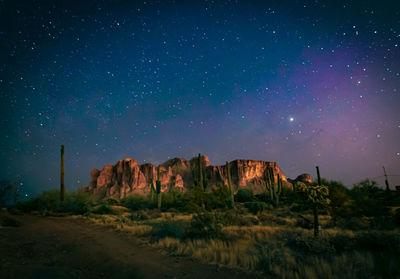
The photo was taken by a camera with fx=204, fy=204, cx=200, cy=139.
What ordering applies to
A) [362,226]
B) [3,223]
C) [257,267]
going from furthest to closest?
[362,226], [3,223], [257,267]

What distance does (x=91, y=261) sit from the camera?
6645mm

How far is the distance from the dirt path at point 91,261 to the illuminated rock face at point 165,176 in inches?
3279

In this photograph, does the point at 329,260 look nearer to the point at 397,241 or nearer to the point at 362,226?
the point at 397,241

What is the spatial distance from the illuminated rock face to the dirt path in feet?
273

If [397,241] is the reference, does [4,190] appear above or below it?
above

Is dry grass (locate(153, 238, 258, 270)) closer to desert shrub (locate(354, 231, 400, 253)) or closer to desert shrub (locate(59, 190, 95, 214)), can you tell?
desert shrub (locate(354, 231, 400, 253))

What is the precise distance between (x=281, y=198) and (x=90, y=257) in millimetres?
37834

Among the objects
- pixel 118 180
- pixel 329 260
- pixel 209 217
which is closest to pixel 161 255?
pixel 209 217

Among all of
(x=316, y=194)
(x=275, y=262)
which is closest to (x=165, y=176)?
(x=316, y=194)

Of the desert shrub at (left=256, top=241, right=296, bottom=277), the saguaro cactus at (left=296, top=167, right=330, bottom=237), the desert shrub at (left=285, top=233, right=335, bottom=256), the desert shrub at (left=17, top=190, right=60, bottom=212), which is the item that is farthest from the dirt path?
the desert shrub at (left=17, top=190, right=60, bottom=212)

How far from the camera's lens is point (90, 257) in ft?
23.0

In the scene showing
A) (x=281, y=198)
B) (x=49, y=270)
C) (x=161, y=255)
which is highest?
(x=49, y=270)

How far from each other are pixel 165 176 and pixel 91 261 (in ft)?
296

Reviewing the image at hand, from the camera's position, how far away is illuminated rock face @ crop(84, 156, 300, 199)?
91.4 meters
